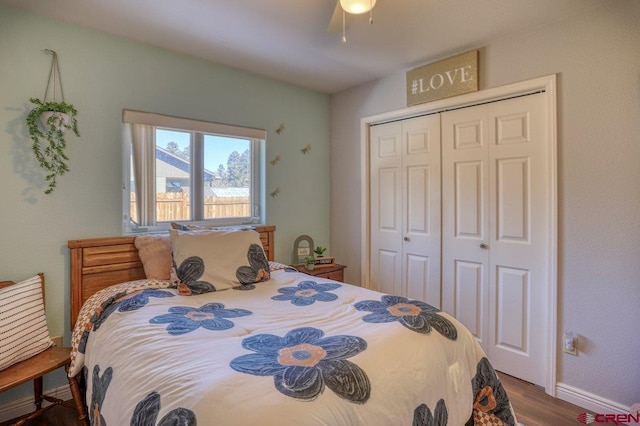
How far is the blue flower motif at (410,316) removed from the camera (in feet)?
4.82

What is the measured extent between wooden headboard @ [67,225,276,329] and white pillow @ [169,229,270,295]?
411mm

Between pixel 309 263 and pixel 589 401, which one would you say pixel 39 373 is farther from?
pixel 589 401

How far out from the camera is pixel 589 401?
6.77ft

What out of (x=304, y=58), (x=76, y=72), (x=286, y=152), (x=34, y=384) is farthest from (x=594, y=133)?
(x=34, y=384)

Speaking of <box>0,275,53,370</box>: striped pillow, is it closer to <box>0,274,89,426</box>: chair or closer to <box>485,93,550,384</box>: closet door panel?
<box>0,274,89,426</box>: chair

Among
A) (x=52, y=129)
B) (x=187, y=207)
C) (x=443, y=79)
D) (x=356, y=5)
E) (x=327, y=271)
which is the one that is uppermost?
(x=443, y=79)

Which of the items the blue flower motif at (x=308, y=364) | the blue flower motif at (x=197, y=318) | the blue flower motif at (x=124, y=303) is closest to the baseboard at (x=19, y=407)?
the blue flower motif at (x=124, y=303)

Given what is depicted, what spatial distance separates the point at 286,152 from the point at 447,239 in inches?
67.4

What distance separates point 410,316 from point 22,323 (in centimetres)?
196

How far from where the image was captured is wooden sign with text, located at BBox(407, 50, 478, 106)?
256 cm

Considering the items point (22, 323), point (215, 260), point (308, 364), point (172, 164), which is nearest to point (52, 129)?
A: point (172, 164)

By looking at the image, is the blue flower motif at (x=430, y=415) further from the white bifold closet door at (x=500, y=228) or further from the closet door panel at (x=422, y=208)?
the closet door panel at (x=422, y=208)

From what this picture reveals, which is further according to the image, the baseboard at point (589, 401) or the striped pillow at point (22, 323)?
the baseboard at point (589, 401)

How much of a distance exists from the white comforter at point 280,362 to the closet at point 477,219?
1081 millimetres
